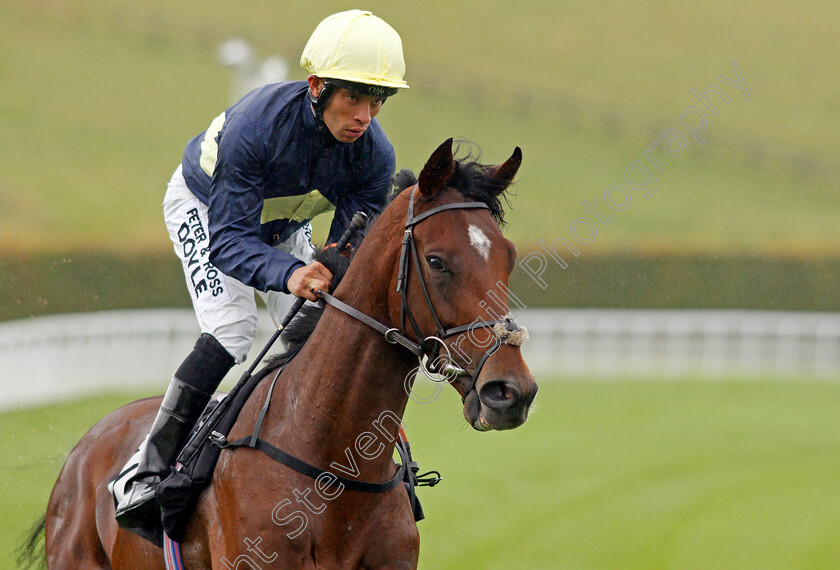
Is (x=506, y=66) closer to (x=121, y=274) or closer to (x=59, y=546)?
(x=121, y=274)

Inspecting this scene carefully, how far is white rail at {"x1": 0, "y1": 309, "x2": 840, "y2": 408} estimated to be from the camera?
36.6 ft

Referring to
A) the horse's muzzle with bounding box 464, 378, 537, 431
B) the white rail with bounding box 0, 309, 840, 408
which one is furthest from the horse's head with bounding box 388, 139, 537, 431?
the white rail with bounding box 0, 309, 840, 408

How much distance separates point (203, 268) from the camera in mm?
3537

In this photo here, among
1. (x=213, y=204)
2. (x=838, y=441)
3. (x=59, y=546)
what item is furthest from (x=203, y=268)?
(x=838, y=441)

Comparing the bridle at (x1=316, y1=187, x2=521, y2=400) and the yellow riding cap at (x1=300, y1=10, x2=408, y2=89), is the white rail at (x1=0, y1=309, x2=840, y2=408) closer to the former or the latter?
the yellow riding cap at (x1=300, y1=10, x2=408, y2=89)

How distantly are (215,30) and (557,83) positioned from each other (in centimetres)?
799

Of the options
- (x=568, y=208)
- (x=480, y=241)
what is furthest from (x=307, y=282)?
(x=568, y=208)

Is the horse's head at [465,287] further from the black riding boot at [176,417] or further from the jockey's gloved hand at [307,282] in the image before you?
the black riding boot at [176,417]

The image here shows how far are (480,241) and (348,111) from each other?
811 millimetres

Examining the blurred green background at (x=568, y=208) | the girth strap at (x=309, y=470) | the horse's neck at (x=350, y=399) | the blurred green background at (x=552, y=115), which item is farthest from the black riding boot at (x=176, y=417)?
the blurred green background at (x=552, y=115)

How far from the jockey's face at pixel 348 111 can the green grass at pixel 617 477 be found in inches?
108

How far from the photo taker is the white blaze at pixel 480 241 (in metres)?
2.59

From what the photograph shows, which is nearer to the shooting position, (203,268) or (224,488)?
(224,488)

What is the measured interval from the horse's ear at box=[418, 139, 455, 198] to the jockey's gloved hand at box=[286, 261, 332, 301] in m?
0.48
